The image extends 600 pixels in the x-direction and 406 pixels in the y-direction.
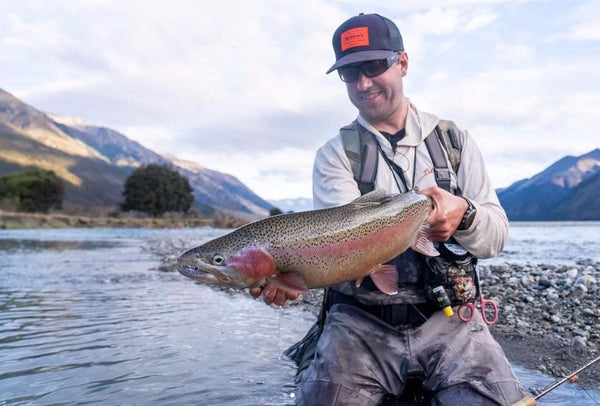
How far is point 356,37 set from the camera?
385 cm

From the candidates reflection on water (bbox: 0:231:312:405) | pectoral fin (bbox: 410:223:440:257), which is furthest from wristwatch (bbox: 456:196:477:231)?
reflection on water (bbox: 0:231:312:405)

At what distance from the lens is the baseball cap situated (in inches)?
150

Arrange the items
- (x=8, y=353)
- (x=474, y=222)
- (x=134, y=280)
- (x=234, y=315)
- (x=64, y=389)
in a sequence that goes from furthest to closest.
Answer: (x=134, y=280), (x=234, y=315), (x=8, y=353), (x=64, y=389), (x=474, y=222)

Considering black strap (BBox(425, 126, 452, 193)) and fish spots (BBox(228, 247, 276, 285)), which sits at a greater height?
black strap (BBox(425, 126, 452, 193))

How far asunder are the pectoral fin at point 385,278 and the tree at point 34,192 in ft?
251

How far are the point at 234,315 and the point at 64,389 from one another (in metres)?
3.61

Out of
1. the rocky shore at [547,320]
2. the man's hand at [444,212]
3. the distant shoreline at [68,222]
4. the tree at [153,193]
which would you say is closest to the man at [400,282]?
the man's hand at [444,212]

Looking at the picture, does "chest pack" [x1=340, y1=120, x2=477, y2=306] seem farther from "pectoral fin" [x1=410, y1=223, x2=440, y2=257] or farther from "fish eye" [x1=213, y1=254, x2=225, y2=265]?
"fish eye" [x1=213, y1=254, x2=225, y2=265]

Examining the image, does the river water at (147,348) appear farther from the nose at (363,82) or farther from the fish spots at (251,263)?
the nose at (363,82)

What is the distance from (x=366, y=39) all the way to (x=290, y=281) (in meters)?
1.96

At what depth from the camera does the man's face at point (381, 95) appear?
153 inches

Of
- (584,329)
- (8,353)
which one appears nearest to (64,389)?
(8,353)

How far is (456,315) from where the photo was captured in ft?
12.2

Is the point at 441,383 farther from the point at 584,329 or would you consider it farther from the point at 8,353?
the point at 8,353
